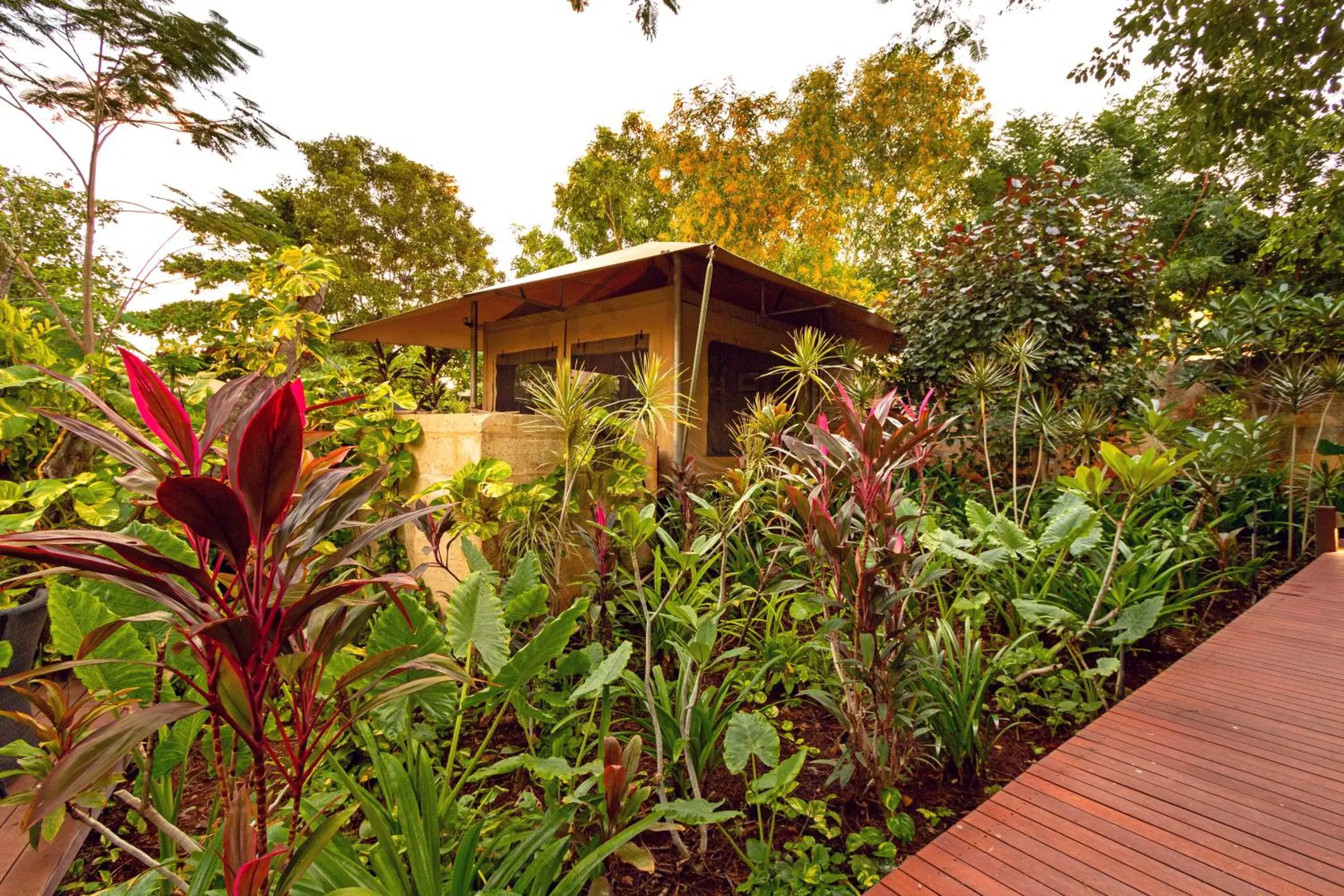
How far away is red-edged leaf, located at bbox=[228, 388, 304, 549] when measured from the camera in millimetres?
707

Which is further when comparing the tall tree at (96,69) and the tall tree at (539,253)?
the tall tree at (539,253)

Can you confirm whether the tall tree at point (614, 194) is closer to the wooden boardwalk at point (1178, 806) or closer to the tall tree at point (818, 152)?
the tall tree at point (818, 152)

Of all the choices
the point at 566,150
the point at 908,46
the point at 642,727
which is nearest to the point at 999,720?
the point at 642,727

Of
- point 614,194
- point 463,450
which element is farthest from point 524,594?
point 614,194

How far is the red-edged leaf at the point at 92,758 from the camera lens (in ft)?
1.99

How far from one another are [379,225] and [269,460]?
1603 centimetres

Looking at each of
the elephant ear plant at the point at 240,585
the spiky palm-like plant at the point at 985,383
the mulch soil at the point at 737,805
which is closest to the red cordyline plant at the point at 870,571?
the mulch soil at the point at 737,805

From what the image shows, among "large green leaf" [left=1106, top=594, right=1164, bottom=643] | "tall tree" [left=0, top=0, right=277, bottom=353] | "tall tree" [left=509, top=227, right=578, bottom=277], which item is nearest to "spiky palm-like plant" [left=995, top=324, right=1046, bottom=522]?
"large green leaf" [left=1106, top=594, right=1164, bottom=643]

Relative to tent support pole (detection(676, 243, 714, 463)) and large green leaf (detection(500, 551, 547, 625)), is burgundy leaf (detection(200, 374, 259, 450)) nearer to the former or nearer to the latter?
large green leaf (detection(500, 551, 547, 625))

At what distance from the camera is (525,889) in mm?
1275

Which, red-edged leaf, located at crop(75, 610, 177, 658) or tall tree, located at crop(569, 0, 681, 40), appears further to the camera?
tall tree, located at crop(569, 0, 681, 40)

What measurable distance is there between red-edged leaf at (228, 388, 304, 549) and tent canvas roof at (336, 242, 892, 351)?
3405mm

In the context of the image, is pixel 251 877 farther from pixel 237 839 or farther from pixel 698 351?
pixel 698 351

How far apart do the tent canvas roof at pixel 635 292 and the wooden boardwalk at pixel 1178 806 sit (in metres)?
3.27
